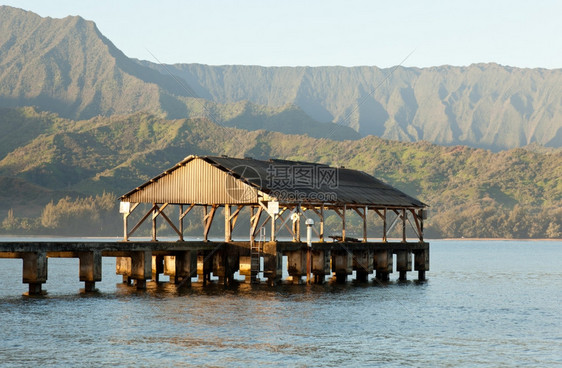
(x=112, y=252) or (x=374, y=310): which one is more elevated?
(x=112, y=252)

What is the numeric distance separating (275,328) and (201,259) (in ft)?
70.9

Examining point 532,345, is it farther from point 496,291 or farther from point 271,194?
point 496,291

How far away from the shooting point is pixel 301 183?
6644 centimetres

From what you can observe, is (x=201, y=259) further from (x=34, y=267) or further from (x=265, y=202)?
(x=34, y=267)

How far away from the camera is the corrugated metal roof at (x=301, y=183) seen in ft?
202

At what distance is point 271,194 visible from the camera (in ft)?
195

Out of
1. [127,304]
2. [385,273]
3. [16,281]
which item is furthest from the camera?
[16,281]

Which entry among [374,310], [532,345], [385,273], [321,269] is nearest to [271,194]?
[321,269]

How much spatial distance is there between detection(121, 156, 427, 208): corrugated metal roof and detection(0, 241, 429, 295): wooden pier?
11.3 feet

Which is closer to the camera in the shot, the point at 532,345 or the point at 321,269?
the point at 532,345

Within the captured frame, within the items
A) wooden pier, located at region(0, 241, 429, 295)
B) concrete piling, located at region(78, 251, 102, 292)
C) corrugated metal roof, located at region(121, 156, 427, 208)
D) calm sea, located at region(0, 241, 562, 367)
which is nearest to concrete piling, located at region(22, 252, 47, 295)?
wooden pier, located at region(0, 241, 429, 295)

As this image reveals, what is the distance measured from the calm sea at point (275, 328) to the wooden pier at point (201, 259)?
1.26m

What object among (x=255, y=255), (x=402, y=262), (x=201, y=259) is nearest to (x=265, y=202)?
(x=255, y=255)

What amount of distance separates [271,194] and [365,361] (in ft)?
83.3
